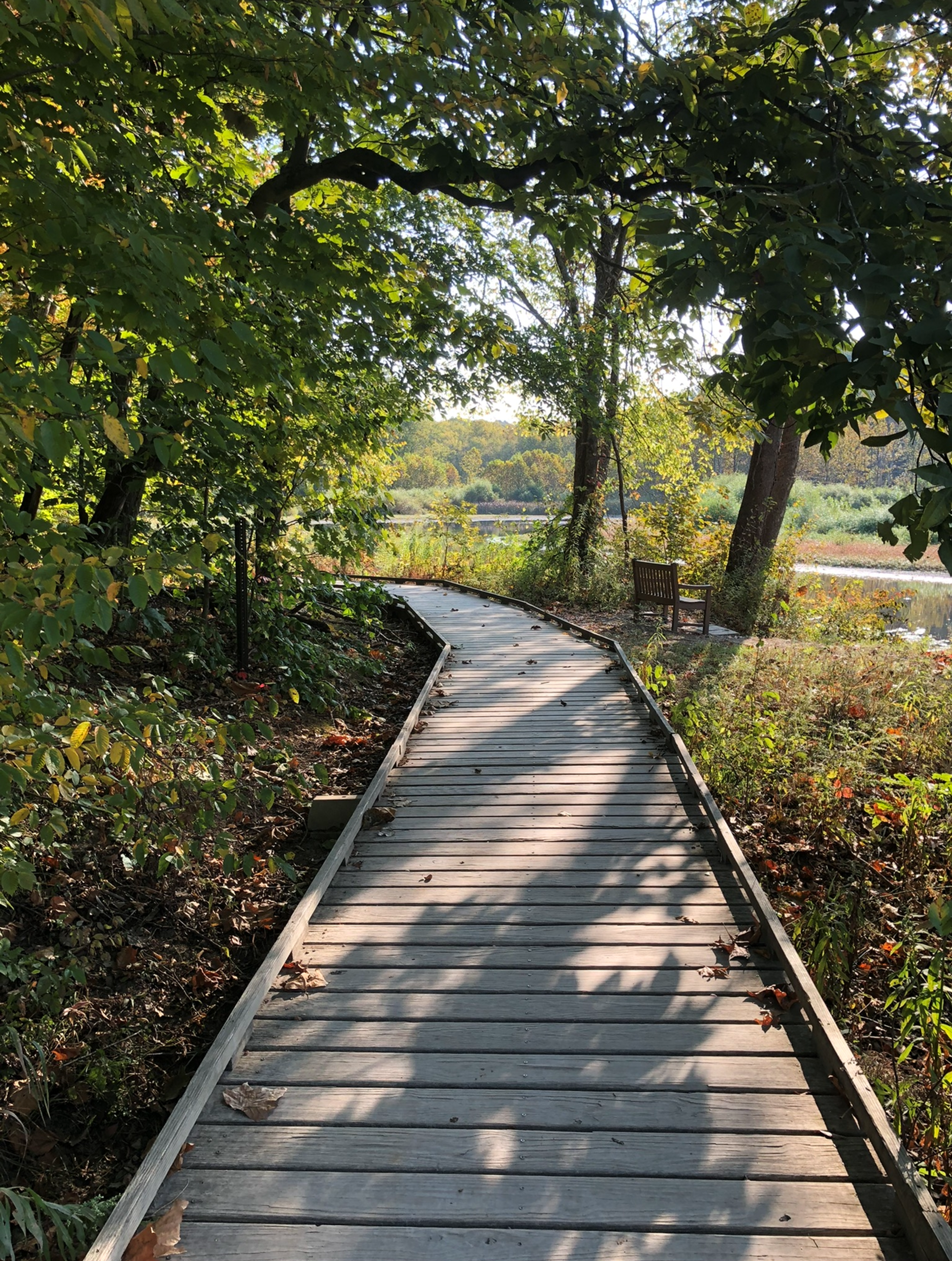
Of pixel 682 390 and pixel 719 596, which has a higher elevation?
pixel 682 390

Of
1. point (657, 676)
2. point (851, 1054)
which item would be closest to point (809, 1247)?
point (851, 1054)

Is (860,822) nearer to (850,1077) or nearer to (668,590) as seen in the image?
(850,1077)

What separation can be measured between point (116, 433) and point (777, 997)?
310 cm

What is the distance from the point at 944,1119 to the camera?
294cm

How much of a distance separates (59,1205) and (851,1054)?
8.00ft

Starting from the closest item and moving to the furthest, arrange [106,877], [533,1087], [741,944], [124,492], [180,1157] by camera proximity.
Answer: [180,1157] → [533,1087] → [741,944] → [106,877] → [124,492]

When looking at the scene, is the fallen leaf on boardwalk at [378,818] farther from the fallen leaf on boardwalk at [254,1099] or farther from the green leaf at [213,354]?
the green leaf at [213,354]

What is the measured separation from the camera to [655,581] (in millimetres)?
12438

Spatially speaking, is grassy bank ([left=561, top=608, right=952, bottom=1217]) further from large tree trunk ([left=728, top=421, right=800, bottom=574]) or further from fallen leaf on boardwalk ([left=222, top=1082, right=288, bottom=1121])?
large tree trunk ([left=728, top=421, right=800, bottom=574])

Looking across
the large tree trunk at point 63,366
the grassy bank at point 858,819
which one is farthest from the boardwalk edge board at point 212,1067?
the grassy bank at point 858,819

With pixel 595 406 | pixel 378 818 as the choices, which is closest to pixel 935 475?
pixel 378 818

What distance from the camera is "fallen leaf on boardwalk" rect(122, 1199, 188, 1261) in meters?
2.14

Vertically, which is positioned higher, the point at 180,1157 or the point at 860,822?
the point at 180,1157

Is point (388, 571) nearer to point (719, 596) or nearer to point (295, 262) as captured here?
point (719, 596)
